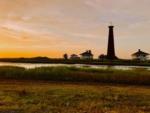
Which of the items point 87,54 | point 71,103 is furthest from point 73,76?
point 87,54

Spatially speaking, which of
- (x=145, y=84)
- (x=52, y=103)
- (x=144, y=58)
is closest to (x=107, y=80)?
(x=145, y=84)

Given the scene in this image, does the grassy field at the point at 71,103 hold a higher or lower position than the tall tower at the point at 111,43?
lower

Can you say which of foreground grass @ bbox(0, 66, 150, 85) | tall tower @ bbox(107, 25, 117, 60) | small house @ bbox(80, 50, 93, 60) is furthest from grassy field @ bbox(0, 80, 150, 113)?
small house @ bbox(80, 50, 93, 60)

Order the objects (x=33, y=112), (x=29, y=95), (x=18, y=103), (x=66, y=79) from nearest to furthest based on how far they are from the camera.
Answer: (x=33, y=112) → (x=18, y=103) → (x=29, y=95) → (x=66, y=79)

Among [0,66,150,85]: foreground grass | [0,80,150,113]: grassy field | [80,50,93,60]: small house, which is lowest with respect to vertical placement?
[0,80,150,113]: grassy field

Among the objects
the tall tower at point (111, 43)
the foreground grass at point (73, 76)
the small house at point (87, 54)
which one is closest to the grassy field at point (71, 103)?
the foreground grass at point (73, 76)

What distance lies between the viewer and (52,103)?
1850 cm

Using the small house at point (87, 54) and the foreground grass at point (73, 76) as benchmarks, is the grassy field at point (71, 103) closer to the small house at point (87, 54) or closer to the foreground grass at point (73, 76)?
the foreground grass at point (73, 76)

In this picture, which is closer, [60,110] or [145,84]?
[60,110]

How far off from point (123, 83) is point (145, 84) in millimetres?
1952

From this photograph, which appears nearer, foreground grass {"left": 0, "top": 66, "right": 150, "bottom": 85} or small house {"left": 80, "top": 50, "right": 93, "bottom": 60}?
foreground grass {"left": 0, "top": 66, "right": 150, "bottom": 85}

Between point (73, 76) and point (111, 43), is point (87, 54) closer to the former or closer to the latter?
point (111, 43)

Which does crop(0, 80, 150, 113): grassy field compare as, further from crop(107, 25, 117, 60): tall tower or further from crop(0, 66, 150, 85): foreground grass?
crop(107, 25, 117, 60): tall tower

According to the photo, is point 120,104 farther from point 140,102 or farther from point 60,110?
point 60,110
